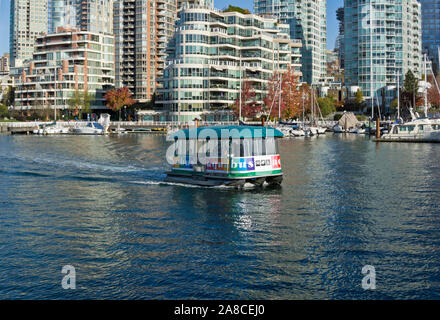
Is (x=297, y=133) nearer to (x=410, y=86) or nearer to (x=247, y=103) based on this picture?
(x=247, y=103)

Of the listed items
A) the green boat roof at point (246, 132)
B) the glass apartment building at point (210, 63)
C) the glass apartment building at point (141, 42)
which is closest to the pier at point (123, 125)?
the glass apartment building at point (210, 63)

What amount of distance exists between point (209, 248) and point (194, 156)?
49.7 feet

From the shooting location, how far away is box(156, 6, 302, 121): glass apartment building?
426 ft

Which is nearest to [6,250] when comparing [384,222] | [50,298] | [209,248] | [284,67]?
[50,298]

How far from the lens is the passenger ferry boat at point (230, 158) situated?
105 feet

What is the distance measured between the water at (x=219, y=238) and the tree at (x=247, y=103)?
9153 cm

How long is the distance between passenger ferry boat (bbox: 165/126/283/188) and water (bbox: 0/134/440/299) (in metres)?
0.97

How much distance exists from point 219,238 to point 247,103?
11347 centimetres

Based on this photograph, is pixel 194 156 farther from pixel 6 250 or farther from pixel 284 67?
pixel 284 67

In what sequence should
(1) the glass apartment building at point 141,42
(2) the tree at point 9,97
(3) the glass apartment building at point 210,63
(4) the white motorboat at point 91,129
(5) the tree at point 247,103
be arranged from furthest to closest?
(2) the tree at point 9,97 → (1) the glass apartment building at point 141,42 → (3) the glass apartment building at point 210,63 → (5) the tree at point 247,103 → (4) the white motorboat at point 91,129
